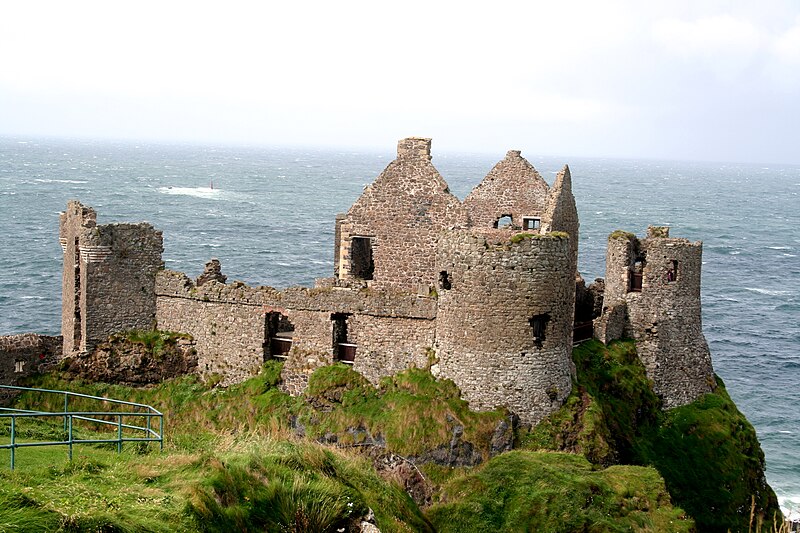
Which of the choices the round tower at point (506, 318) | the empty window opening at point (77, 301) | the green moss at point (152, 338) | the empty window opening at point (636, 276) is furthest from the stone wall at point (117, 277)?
the empty window opening at point (636, 276)

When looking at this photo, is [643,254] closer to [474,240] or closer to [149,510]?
[474,240]

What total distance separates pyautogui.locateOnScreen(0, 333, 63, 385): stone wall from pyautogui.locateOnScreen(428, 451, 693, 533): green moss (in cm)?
1523

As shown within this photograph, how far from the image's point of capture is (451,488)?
30.5 meters

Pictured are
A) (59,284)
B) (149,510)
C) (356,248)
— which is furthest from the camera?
(59,284)

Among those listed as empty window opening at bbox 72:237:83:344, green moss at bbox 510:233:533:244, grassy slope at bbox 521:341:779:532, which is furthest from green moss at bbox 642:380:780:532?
empty window opening at bbox 72:237:83:344

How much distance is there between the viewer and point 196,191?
185250 mm

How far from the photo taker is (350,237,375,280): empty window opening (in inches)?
1569

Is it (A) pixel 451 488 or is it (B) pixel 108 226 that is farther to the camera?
(B) pixel 108 226

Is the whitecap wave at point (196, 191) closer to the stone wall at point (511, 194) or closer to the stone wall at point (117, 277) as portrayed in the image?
the stone wall at point (511, 194)

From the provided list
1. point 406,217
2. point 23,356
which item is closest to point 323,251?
point 406,217

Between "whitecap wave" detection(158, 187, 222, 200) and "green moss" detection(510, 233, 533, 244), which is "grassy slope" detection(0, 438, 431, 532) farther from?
"whitecap wave" detection(158, 187, 222, 200)

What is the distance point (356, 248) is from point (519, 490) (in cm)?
1296

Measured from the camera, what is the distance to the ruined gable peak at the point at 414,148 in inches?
1505

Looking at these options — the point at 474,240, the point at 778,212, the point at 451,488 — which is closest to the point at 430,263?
the point at 474,240
